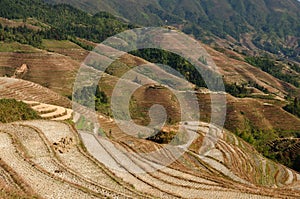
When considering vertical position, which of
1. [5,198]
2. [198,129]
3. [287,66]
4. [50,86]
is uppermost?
[5,198]

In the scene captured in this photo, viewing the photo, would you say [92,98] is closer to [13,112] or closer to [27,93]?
[27,93]

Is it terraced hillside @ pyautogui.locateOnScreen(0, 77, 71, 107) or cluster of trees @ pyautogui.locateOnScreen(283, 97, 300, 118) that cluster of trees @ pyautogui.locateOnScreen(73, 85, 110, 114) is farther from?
cluster of trees @ pyautogui.locateOnScreen(283, 97, 300, 118)

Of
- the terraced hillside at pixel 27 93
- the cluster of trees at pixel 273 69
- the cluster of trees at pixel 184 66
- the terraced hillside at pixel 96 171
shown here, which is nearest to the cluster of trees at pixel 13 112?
the terraced hillside at pixel 96 171

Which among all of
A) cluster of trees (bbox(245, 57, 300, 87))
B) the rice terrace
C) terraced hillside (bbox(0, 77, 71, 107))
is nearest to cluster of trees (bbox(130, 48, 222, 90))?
the rice terrace

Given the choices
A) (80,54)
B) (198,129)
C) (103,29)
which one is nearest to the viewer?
(198,129)

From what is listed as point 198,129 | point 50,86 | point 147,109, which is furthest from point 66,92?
point 198,129

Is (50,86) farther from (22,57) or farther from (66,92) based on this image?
(22,57)

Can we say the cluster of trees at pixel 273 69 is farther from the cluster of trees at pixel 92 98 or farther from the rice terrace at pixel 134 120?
the cluster of trees at pixel 92 98
